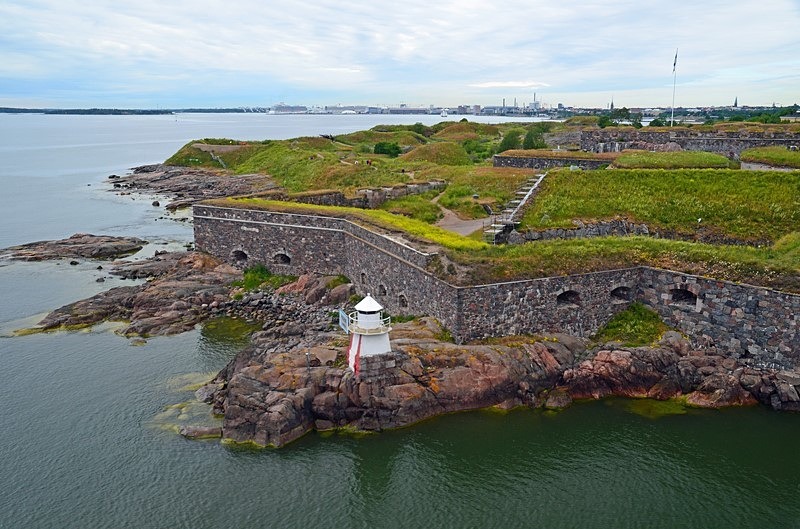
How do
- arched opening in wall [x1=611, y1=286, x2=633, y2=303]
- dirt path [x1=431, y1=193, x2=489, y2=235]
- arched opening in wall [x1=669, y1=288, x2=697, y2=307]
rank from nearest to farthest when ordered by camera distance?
arched opening in wall [x1=669, y1=288, x2=697, y2=307] < arched opening in wall [x1=611, y1=286, x2=633, y2=303] < dirt path [x1=431, y1=193, x2=489, y2=235]

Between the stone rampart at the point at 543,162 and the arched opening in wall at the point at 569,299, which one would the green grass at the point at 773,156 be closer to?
the stone rampart at the point at 543,162

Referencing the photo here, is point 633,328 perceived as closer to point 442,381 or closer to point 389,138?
point 442,381

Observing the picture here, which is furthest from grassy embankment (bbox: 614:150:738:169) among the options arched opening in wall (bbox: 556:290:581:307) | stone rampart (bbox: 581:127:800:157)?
arched opening in wall (bbox: 556:290:581:307)

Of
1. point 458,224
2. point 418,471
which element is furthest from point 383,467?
point 458,224

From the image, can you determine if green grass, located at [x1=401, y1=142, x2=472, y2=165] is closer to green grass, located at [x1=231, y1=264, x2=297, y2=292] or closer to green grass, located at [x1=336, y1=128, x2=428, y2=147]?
green grass, located at [x1=336, y1=128, x2=428, y2=147]

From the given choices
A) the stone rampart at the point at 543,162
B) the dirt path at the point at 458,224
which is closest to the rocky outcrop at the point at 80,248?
the dirt path at the point at 458,224

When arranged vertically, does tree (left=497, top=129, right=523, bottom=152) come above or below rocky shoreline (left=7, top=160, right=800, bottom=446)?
above

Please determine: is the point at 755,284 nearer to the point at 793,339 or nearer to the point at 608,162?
the point at 793,339
